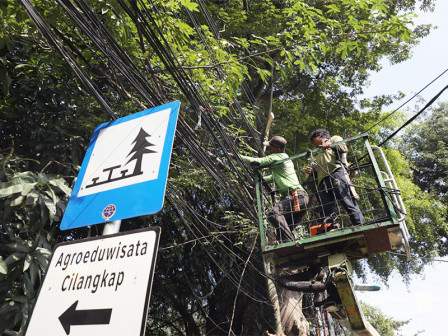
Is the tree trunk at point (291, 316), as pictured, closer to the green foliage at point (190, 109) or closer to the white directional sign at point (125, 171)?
the green foliage at point (190, 109)

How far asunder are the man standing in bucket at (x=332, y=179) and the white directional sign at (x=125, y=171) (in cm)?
A: 257

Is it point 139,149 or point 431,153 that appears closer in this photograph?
point 139,149

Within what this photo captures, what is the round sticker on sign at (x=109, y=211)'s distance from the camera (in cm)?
165

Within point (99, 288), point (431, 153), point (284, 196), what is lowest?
point (99, 288)

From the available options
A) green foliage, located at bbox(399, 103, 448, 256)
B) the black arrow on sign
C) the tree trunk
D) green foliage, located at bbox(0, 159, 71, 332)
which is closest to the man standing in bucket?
the tree trunk

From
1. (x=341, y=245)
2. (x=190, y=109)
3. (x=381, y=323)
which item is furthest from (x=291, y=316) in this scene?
(x=381, y=323)

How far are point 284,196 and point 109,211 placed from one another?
130 inches

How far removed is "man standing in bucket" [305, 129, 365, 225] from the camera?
12.9 feet

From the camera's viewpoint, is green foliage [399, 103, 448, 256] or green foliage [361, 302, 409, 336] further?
green foliage [361, 302, 409, 336]

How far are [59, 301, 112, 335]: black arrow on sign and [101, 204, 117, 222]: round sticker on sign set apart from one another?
412 millimetres

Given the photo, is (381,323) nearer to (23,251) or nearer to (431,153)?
(431,153)

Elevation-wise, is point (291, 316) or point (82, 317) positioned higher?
point (291, 316)

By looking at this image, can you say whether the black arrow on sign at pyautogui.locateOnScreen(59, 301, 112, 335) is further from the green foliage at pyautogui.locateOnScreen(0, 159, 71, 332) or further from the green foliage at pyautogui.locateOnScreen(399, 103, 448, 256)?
the green foliage at pyautogui.locateOnScreen(399, 103, 448, 256)

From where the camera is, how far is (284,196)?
467cm
